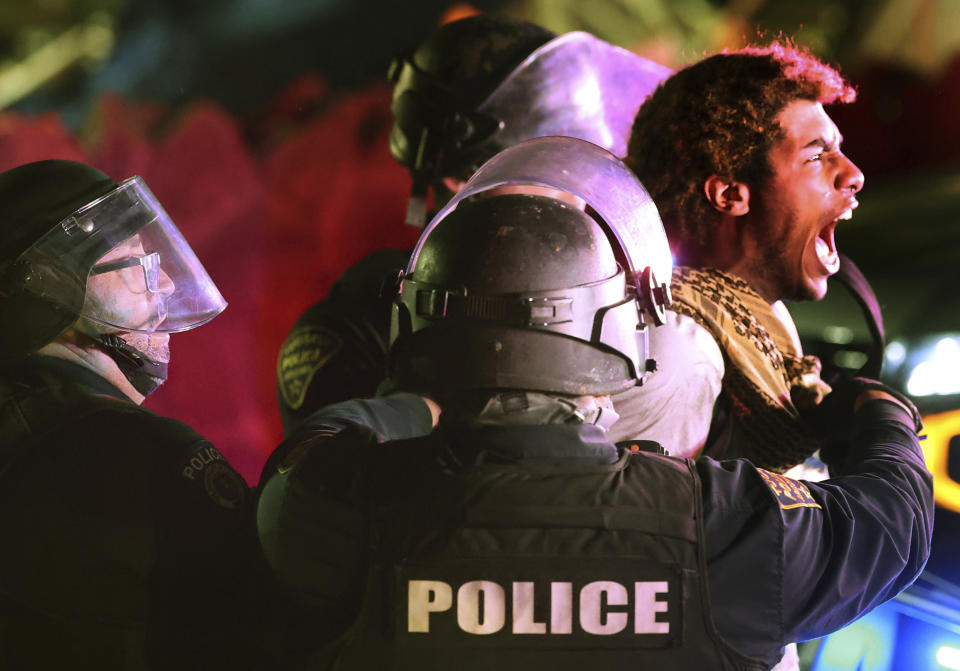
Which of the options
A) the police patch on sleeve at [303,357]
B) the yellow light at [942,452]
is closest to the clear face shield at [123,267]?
the police patch on sleeve at [303,357]

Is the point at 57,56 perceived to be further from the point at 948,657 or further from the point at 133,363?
the point at 948,657

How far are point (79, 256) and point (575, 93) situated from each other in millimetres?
1294

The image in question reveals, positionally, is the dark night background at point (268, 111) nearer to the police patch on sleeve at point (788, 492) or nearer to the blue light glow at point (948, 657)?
the blue light glow at point (948, 657)

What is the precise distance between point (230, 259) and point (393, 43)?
154 centimetres

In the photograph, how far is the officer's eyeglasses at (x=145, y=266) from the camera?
178 cm

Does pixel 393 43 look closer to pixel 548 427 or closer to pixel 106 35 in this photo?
pixel 106 35

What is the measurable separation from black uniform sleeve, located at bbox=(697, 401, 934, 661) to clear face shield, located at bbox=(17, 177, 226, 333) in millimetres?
1133

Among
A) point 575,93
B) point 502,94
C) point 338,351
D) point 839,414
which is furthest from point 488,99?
point 839,414

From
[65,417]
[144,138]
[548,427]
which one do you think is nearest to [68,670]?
[65,417]

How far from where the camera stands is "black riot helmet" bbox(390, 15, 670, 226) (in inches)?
92.5

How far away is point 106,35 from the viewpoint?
202 inches

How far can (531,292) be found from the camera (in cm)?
126

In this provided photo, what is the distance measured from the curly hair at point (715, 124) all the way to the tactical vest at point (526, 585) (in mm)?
753

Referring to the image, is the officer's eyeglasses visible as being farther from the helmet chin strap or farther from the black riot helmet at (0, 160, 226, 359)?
the helmet chin strap
